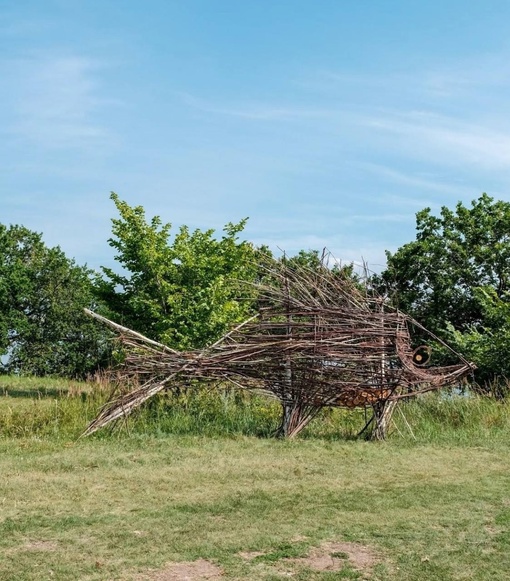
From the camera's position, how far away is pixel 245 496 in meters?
7.32

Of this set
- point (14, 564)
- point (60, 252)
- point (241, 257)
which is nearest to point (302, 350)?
point (14, 564)

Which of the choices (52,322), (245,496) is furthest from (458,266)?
Answer: (245,496)

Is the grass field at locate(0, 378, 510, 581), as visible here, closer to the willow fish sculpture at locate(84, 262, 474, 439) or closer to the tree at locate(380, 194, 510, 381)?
the willow fish sculpture at locate(84, 262, 474, 439)

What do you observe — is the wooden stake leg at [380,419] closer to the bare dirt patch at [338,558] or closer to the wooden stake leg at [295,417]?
the wooden stake leg at [295,417]

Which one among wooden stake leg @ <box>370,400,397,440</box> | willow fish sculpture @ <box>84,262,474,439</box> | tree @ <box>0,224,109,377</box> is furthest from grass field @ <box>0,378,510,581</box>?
tree @ <box>0,224,109,377</box>

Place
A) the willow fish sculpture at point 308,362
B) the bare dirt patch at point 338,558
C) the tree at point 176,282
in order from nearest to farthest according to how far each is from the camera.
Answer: the bare dirt patch at point 338,558 → the willow fish sculpture at point 308,362 → the tree at point 176,282

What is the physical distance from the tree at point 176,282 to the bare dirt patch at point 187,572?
538 inches

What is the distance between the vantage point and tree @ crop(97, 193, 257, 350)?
19.8 meters

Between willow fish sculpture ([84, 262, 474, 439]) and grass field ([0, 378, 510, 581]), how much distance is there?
536mm

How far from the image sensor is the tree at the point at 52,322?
106 feet

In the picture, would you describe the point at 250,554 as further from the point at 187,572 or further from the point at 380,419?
the point at 380,419

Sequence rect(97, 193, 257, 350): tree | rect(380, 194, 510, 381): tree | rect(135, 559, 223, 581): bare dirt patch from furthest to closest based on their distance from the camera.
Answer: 1. rect(380, 194, 510, 381): tree
2. rect(97, 193, 257, 350): tree
3. rect(135, 559, 223, 581): bare dirt patch

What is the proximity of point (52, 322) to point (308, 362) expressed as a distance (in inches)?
957

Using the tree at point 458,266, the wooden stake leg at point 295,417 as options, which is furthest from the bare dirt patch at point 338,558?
the tree at point 458,266
